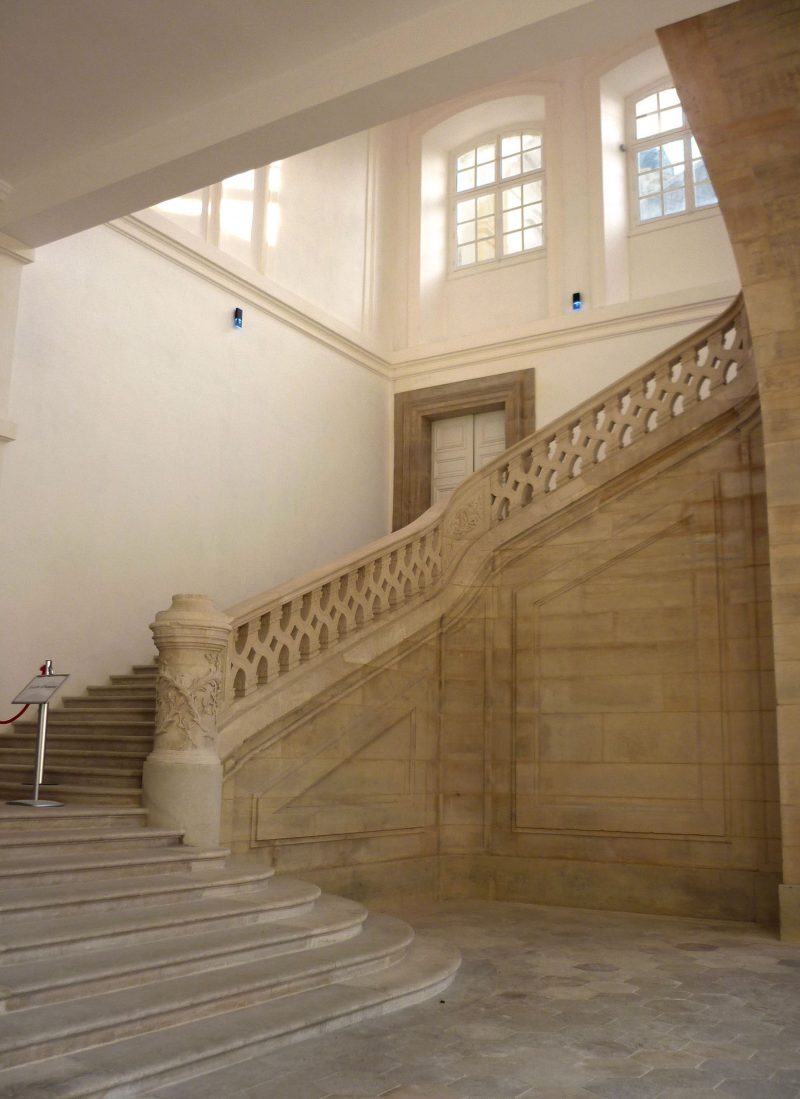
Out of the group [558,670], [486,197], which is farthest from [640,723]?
[486,197]

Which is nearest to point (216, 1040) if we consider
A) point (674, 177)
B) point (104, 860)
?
point (104, 860)

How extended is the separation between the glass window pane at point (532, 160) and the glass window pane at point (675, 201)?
2066 millimetres

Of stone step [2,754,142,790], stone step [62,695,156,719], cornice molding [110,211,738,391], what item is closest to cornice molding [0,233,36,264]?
cornice molding [110,211,738,391]

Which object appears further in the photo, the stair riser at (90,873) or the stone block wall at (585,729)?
the stone block wall at (585,729)

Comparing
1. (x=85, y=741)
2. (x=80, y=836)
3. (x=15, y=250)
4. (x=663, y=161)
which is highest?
(x=663, y=161)

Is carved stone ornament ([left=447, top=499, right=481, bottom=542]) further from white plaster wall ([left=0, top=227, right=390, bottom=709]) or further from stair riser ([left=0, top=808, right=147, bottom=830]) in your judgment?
stair riser ([left=0, top=808, right=147, bottom=830])

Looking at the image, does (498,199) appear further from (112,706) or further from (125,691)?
(112,706)

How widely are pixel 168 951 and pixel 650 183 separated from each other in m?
12.1

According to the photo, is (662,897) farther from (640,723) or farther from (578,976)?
(578,976)

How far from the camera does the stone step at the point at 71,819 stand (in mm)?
6031

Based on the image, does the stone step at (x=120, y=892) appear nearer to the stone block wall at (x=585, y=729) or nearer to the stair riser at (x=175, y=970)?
the stair riser at (x=175, y=970)

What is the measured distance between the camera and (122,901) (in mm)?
5305

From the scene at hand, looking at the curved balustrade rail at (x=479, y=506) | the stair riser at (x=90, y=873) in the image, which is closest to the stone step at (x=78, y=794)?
the stair riser at (x=90, y=873)

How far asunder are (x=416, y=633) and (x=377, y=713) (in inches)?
35.5
